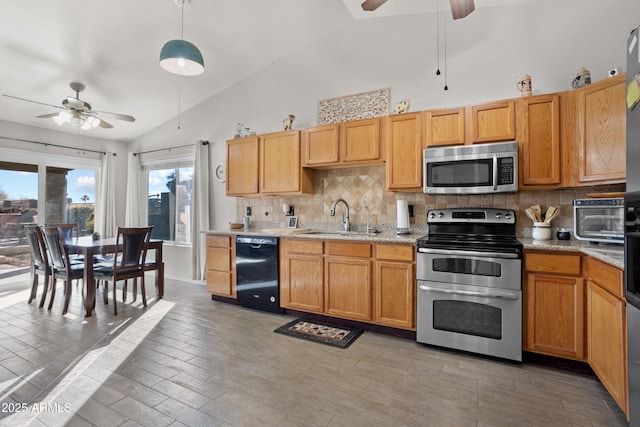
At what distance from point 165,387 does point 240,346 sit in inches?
28.4

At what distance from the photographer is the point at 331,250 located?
3273 millimetres

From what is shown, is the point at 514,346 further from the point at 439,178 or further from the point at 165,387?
the point at 165,387

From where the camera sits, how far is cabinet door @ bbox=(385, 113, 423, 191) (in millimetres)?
3113

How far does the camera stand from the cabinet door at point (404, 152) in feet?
10.2

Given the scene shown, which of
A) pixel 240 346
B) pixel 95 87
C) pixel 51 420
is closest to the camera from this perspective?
pixel 51 420

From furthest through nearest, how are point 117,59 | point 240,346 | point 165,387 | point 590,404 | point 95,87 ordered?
1. point 95,87
2. point 117,59
3. point 240,346
4. point 165,387
5. point 590,404

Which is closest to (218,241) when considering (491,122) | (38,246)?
(38,246)

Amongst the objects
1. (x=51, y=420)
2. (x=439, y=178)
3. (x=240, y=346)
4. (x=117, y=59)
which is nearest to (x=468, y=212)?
(x=439, y=178)

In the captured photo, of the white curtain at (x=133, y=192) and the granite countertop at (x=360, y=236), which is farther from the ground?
the white curtain at (x=133, y=192)

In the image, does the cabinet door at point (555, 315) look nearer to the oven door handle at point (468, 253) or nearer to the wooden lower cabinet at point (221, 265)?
the oven door handle at point (468, 253)

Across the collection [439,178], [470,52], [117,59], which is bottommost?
[439,178]

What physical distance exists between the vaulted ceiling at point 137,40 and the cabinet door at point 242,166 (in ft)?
3.57

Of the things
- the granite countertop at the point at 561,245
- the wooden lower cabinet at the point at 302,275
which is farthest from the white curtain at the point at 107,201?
the wooden lower cabinet at the point at 302,275

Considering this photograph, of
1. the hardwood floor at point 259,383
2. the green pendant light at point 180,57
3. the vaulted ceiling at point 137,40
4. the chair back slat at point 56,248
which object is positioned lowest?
the hardwood floor at point 259,383
